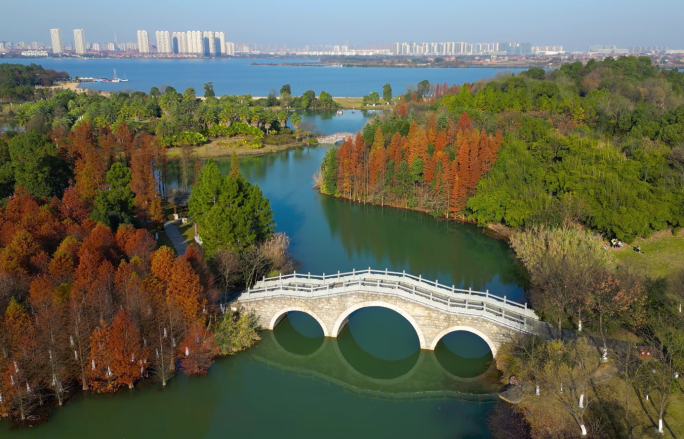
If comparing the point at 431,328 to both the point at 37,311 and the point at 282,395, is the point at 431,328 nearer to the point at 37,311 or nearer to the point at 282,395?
the point at 282,395

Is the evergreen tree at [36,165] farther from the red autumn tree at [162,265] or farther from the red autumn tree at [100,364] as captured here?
the red autumn tree at [100,364]

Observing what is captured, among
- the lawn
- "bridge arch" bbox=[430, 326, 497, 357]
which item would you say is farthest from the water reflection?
the lawn

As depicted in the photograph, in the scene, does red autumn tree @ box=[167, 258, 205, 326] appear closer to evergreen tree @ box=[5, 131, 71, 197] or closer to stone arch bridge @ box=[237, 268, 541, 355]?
stone arch bridge @ box=[237, 268, 541, 355]

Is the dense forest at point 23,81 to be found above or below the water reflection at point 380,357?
above

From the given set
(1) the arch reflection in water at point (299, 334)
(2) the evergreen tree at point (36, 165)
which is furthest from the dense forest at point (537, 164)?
(2) the evergreen tree at point (36, 165)

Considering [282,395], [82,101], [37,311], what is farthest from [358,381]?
[82,101]

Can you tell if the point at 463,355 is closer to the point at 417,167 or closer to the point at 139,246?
the point at 139,246
